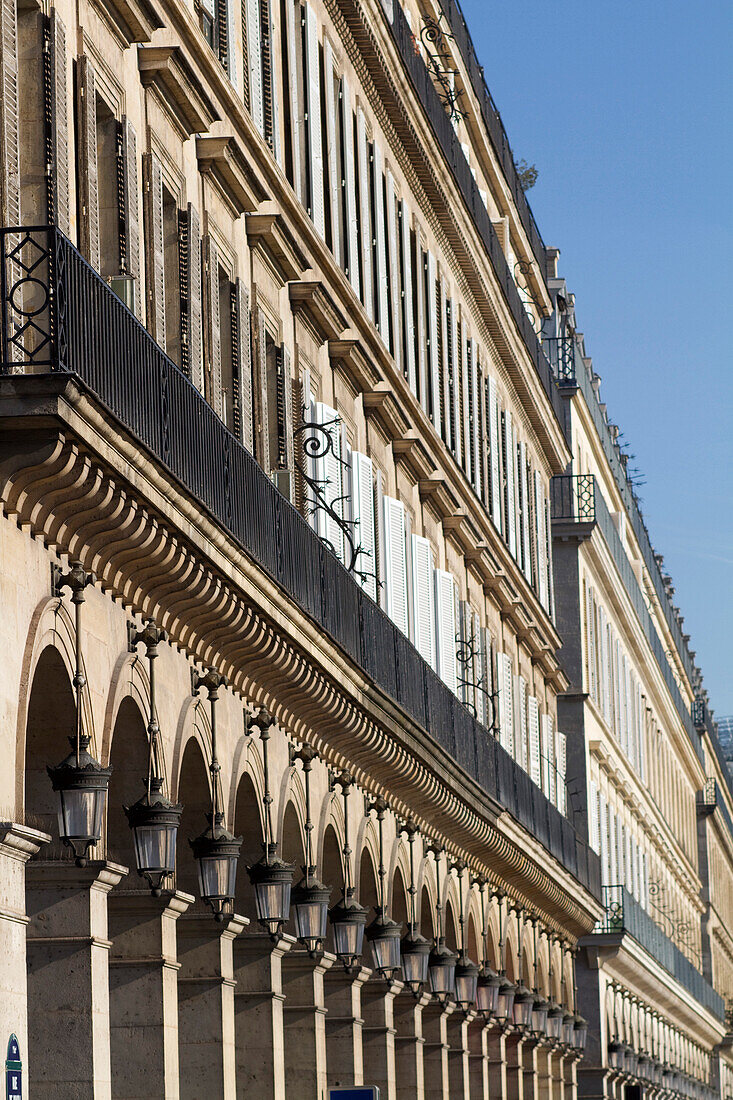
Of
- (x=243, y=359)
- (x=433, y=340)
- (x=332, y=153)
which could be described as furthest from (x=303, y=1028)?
(x=433, y=340)

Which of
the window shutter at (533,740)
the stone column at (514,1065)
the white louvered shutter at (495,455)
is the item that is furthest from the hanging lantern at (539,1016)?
the white louvered shutter at (495,455)

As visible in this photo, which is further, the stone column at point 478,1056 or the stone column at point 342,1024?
the stone column at point 478,1056

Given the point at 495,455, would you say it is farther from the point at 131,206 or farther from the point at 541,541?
the point at 131,206

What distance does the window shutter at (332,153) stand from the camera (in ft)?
96.5

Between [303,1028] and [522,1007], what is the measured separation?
17.6 metres

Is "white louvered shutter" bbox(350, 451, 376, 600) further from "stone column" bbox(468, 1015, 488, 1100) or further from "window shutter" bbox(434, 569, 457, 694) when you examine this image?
"stone column" bbox(468, 1015, 488, 1100)

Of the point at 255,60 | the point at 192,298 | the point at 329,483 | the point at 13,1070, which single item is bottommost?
the point at 13,1070

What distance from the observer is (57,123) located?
1764 centimetres

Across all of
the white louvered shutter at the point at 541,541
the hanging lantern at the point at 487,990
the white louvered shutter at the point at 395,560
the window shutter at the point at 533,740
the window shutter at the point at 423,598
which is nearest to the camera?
the white louvered shutter at the point at 395,560

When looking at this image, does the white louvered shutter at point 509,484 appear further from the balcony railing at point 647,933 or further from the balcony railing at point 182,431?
the balcony railing at point 182,431

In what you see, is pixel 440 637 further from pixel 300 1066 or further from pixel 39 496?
pixel 39 496

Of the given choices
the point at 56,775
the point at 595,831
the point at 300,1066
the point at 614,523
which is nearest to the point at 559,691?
the point at 595,831

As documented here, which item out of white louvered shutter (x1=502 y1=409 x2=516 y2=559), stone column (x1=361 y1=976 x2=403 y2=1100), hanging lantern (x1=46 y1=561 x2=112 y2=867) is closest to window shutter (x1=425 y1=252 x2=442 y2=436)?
white louvered shutter (x1=502 y1=409 x2=516 y2=559)

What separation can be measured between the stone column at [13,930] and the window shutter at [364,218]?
17193 millimetres
